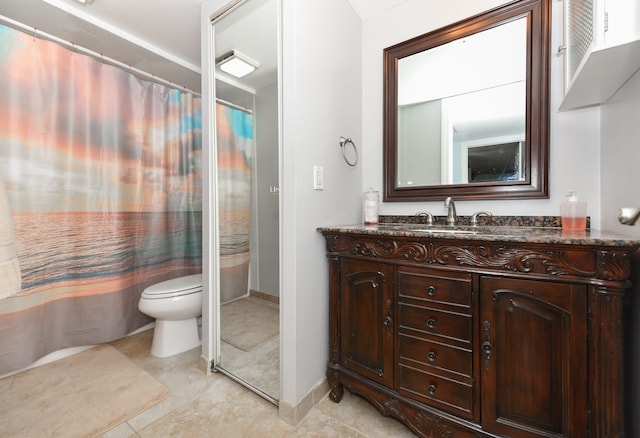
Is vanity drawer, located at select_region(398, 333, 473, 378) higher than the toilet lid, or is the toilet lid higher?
the toilet lid

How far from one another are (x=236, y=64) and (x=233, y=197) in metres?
0.85

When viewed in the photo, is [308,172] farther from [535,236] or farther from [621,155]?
[621,155]

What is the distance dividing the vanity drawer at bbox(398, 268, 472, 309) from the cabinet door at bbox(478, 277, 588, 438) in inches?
2.4

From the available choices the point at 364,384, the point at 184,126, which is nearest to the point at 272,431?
the point at 364,384

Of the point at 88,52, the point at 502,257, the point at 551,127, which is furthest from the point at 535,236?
the point at 88,52

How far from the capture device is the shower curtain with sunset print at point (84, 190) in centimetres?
165

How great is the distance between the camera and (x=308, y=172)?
4.59 ft

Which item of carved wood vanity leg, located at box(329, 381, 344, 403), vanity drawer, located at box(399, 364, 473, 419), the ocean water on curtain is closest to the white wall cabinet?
vanity drawer, located at box(399, 364, 473, 419)

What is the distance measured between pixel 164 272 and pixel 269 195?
1.53m

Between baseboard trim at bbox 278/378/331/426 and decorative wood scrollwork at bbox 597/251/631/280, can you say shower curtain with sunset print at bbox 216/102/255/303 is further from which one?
decorative wood scrollwork at bbox 597/251/631/280

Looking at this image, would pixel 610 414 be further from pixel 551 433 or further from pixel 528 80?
pixel 528 80

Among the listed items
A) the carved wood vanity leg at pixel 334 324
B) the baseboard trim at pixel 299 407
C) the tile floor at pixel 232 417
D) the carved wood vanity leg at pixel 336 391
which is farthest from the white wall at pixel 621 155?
the baseboard trim at pixel 299 407

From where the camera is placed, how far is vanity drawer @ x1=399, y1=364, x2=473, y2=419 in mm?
1071

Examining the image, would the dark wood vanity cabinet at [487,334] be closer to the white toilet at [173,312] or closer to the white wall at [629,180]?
the white wall at [629,180]
